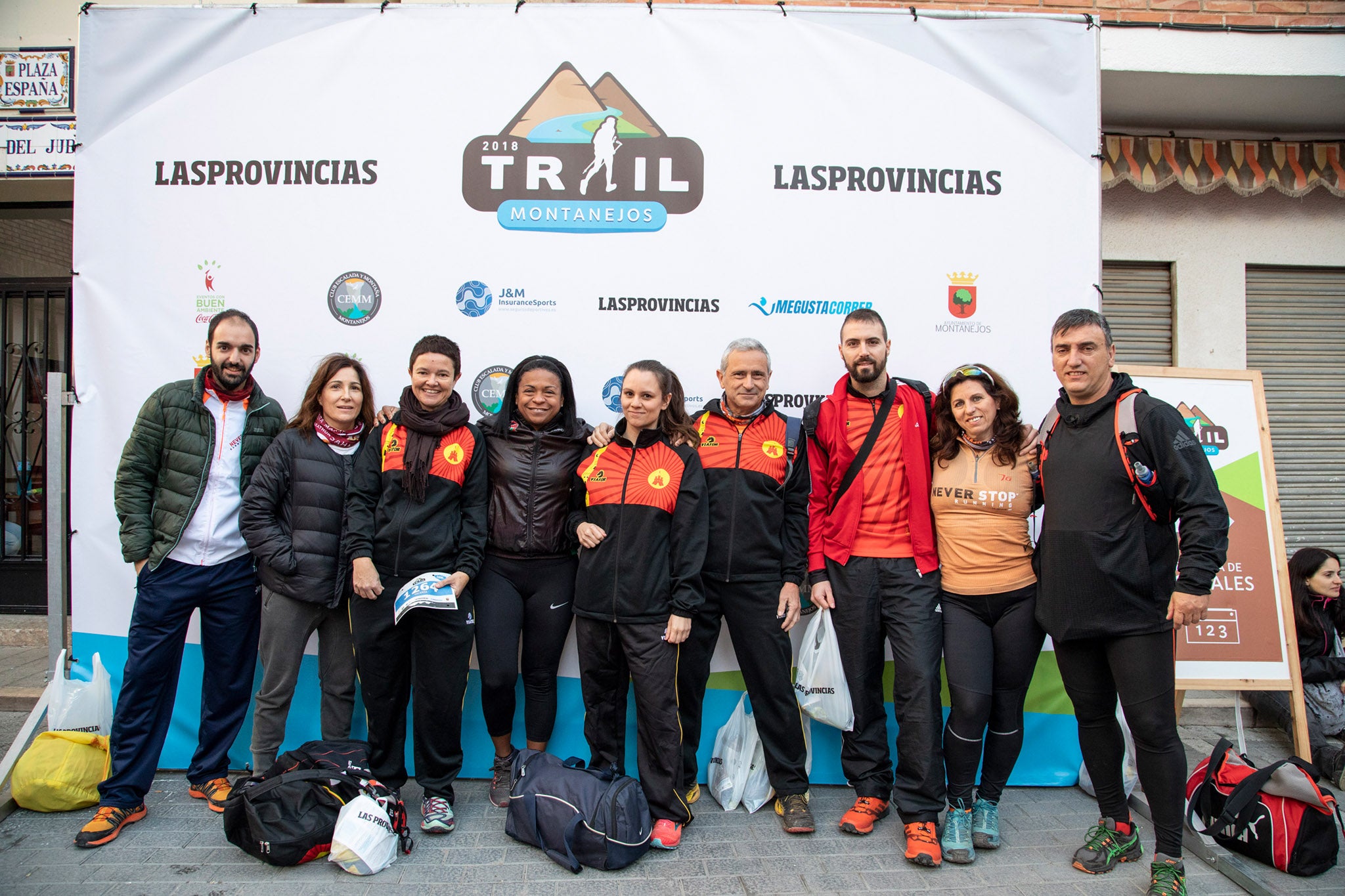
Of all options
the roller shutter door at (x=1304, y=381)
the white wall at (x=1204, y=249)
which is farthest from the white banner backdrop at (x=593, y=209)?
the roller shutter door at (x=1304, y=381)

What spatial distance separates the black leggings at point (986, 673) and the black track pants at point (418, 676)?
198 cm

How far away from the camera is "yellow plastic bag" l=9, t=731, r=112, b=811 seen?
3.11 metres

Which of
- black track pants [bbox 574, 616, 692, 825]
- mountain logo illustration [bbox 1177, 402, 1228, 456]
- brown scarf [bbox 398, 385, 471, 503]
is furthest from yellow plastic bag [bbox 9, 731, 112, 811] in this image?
mountain logo illustration [bbox 1177, 402, 1228, 456]

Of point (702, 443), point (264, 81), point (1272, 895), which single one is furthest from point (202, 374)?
point (1272, 895)

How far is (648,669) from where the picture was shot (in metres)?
2.91

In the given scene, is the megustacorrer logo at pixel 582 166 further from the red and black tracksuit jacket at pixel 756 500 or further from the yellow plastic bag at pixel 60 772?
the yellow plastic bag at pixel 60 772

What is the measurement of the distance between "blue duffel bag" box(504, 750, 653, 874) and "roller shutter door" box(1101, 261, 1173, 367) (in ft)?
14.3

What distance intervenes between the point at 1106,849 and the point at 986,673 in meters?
0.79

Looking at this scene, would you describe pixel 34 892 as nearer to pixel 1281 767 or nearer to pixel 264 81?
pixel 264 81

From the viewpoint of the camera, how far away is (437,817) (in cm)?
299

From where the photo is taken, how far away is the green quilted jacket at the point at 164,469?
3.07 metres

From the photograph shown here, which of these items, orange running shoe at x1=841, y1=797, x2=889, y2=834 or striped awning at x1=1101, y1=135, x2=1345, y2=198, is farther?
striped awning at x1=1101, y1=135, x2=1345, y2=198

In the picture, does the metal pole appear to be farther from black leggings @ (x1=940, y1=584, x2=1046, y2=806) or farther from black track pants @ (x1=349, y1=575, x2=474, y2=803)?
black leggings @ (x1=940, y1=584, x2=1046, y2=806)

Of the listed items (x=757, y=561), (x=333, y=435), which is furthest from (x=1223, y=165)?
(x=333, y=435)
